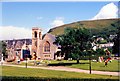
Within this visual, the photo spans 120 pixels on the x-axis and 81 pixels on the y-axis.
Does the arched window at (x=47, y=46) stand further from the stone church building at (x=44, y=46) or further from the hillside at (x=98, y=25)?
the hillside at (x=98, y=25)

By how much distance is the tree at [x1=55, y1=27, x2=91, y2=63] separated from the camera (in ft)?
23.0

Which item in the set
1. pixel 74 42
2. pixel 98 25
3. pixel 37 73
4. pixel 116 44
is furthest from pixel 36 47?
pixel 116 44

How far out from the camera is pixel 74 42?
7305 millimetres

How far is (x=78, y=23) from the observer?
6555mm

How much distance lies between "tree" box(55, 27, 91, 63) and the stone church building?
204mm

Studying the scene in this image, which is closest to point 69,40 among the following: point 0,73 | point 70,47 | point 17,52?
point 70,47

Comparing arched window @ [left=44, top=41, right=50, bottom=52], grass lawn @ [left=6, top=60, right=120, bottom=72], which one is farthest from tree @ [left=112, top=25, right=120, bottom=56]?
arched window @ [left=44, top=41, right=50, bottom=52]

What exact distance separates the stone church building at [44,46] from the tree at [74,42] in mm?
204

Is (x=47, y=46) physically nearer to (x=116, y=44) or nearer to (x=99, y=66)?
(x=99, y=66)

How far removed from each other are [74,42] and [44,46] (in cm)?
75

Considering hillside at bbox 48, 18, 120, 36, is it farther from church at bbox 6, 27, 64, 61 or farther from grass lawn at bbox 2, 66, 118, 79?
grass lawn at bbox 2, 66, 118, 79

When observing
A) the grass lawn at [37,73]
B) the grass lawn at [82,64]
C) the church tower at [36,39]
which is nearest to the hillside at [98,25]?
the church tower at [36,39]

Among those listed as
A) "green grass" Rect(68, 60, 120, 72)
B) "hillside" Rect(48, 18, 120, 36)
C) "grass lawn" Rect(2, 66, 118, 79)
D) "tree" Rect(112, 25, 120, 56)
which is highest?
"hillside" Rect(48, 18, 120, 36)

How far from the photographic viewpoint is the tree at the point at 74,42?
23.0 feet
